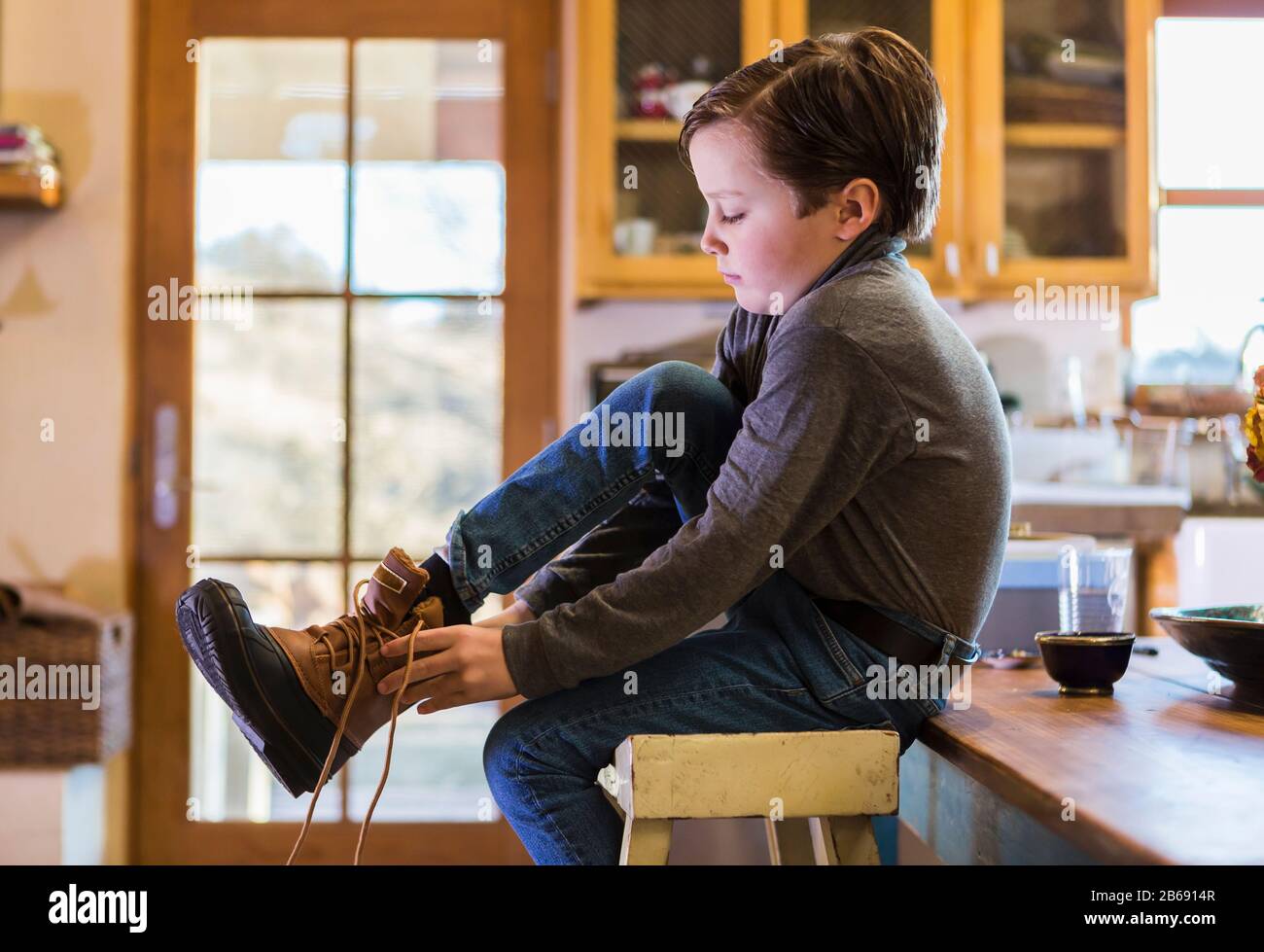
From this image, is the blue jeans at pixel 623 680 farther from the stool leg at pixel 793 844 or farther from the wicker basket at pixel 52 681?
the wicker basket at pixel 52 681

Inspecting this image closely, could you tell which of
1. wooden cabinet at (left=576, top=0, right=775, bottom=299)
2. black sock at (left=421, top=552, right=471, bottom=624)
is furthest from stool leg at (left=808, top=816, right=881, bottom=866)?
wooden cabinet at (left=576, top=0, right=775, bottom=299)

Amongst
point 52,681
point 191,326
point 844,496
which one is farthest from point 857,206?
point 191,326

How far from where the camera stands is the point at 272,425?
2629mm

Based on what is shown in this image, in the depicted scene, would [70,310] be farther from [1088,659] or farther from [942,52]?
[1088,659]

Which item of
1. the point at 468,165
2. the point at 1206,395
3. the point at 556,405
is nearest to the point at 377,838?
the point at 556,405

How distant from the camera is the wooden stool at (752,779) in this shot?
92cm

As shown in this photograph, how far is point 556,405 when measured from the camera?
267 centimetres

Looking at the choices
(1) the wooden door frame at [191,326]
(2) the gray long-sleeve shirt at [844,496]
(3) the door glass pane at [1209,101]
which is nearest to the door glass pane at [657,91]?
(1) the wooden door frame at [191,326]

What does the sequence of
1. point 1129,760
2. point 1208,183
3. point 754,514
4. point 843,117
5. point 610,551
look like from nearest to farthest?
point 1129,760, point 754,514, point 843,117, point 610,551, point 1208,183

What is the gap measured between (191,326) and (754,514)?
203 cm

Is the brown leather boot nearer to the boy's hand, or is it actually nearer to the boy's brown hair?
the boy's hand

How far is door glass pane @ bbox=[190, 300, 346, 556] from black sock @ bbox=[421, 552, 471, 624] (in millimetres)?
1609
